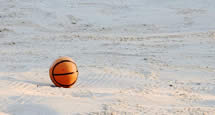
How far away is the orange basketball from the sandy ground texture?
215mm

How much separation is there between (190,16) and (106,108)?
44.1ft

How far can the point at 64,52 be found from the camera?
11.5 meters

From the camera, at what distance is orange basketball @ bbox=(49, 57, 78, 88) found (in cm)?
718

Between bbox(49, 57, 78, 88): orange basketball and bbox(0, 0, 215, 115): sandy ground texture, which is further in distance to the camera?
bbox(49, 57, 78, 88): orange basketball

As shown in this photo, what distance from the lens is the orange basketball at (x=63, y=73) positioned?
718cm

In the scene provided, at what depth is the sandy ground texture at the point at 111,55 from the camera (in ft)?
19.5

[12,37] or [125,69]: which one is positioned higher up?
[12,37]

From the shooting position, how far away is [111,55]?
11.2 metres

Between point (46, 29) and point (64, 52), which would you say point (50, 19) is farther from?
point (64, 52)

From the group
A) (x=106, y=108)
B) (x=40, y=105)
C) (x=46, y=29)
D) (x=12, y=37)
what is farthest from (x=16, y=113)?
(x=46, y=29)

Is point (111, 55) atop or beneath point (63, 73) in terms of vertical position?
atop

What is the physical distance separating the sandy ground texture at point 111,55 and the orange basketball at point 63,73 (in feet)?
0.71

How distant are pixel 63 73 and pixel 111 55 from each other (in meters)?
4.13

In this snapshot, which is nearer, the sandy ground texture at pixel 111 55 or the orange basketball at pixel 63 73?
the sandy ground texture at pixel 111 55
